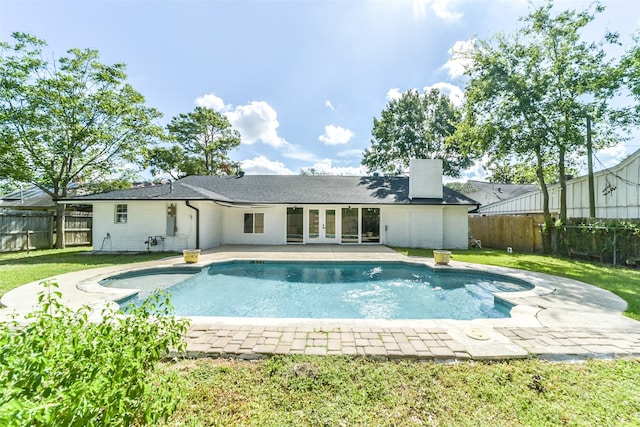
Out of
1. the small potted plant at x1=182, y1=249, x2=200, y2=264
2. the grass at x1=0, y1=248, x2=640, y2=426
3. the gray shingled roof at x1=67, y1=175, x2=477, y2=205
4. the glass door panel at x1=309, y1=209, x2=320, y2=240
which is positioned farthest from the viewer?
the glass door panel at x1=309, y1=209, x2=320, y2=240

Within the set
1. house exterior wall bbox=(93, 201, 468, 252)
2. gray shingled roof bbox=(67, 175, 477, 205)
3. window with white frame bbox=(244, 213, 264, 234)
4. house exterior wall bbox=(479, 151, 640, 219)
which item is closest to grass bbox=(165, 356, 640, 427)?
gray shingled roof bbox=(67, 175, 477, 205)

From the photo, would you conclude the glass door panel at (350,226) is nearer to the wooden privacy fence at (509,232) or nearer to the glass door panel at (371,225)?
the glass door panel at (371,225)

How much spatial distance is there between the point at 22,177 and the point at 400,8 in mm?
19602

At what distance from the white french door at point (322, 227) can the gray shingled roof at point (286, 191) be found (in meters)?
0.95

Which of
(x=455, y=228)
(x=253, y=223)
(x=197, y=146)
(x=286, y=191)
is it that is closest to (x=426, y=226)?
(x=455, y=228)

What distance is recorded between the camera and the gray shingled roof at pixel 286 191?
12.9m

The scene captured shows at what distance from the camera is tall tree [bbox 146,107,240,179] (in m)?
28.0

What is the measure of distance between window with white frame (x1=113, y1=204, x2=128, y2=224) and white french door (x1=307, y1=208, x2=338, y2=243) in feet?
30.9

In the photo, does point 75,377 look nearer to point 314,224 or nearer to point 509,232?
point 314,224

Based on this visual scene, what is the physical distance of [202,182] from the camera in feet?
59.1

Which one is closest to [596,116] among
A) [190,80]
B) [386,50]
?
[386,50]

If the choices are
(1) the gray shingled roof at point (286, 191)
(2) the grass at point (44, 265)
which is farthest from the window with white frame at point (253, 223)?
(2) the grass at point (44, 265)

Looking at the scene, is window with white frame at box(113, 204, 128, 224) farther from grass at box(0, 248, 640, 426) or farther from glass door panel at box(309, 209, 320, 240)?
grass at box(0, 248, 640, 426)

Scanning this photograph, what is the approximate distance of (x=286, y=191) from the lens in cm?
1664
